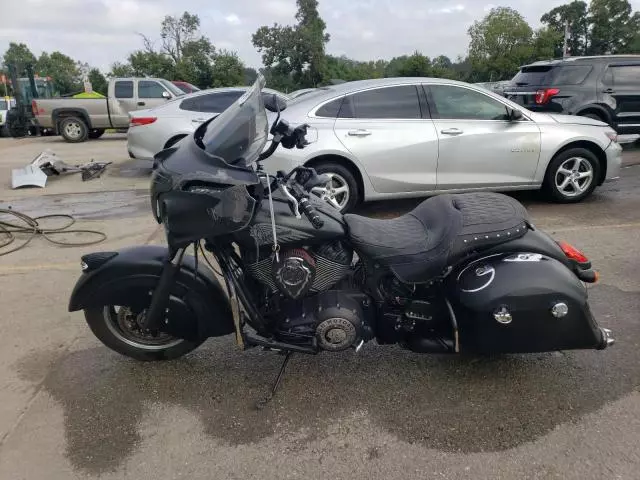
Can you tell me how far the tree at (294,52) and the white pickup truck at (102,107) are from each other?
33805 mm

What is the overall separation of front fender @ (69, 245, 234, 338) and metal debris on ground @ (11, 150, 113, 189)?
6.62 meters

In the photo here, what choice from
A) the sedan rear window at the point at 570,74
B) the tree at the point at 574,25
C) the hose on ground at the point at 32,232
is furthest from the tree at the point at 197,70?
the tree at the point at 574,25

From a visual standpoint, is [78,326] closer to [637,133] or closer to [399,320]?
[399,320]

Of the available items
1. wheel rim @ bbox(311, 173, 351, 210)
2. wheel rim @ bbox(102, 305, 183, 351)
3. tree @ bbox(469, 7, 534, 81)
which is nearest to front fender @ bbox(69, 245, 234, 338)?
wheel rim @ bbox(102, 305, 183, 351)

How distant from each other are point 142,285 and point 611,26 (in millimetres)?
72100

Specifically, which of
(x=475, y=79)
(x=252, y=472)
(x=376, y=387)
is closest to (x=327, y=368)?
(x=376, y=387)

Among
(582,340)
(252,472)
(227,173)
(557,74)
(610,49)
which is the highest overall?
(610,49)

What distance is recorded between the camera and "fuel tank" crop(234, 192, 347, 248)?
240 centimetres

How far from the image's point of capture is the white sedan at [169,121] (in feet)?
27.3

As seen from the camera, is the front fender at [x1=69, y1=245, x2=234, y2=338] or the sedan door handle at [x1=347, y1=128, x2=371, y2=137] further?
the sedan door handle at [x1=347, y1=128, x2=371, y2=137]

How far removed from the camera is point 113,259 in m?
2.79

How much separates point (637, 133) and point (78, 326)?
10.1m

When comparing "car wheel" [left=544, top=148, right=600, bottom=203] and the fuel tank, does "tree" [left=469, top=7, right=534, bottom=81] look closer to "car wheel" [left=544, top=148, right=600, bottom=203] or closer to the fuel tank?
"car wheel" [left=544, top=148, right=600, bottom=203]

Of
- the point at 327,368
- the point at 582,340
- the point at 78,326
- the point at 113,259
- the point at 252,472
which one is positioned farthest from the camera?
the point at 78,326
